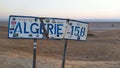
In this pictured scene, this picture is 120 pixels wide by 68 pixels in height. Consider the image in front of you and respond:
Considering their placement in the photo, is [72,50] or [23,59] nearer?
[23,59]

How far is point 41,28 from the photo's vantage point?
762cm

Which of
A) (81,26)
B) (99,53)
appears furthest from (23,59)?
(99,53)

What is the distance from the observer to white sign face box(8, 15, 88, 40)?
7.35 m

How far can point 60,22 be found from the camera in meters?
7.91

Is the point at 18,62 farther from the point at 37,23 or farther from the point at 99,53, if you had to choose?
the point at 99,53

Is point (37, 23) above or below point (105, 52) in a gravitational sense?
above

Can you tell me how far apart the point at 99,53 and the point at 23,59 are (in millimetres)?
9298

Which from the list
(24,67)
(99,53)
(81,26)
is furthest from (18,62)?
(99,53)

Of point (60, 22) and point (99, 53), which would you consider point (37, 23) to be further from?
point (99, 53)

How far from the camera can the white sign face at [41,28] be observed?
7.35 metres

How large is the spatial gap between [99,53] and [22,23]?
48.6 ft

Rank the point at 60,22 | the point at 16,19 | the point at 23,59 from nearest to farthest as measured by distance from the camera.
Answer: the point at 16,19, the point at 60,22, the point at 23,59

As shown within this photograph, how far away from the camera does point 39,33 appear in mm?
7637

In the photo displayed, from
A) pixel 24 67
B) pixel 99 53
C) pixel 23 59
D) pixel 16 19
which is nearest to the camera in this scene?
pixel 16 19
